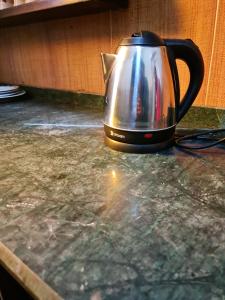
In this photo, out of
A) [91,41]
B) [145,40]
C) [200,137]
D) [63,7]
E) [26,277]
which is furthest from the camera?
[91,41]

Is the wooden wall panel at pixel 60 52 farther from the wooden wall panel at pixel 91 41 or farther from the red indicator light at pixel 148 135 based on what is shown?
the red indicator light at pixel 148 135

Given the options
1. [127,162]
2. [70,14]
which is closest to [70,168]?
[127,162]

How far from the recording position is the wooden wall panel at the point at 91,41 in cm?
69

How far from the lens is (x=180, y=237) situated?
1.02ft

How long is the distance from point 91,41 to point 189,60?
1.69 ft

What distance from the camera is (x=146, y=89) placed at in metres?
0.53

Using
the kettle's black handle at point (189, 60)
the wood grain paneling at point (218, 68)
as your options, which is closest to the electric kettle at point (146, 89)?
the kettle's black handle at point (189, 60)

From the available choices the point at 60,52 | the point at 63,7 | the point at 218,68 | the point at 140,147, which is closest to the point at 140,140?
the point at 140,147

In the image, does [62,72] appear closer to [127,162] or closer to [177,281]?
[127,162]

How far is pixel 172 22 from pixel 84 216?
0.64 m

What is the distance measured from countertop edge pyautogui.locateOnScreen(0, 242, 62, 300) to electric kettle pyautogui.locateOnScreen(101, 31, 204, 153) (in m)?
0.34

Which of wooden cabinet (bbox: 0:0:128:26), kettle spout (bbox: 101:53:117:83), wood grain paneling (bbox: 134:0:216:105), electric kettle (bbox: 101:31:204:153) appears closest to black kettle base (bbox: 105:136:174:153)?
electric kettle (bbox: 101:31:204:153)

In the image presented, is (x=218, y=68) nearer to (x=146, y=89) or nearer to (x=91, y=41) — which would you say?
(x=146, y=89)

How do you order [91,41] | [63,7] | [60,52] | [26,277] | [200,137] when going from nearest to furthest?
1. [26,277]
2. [200,137]
3. [63,7]
4. [91,41]
5. [60,52]
